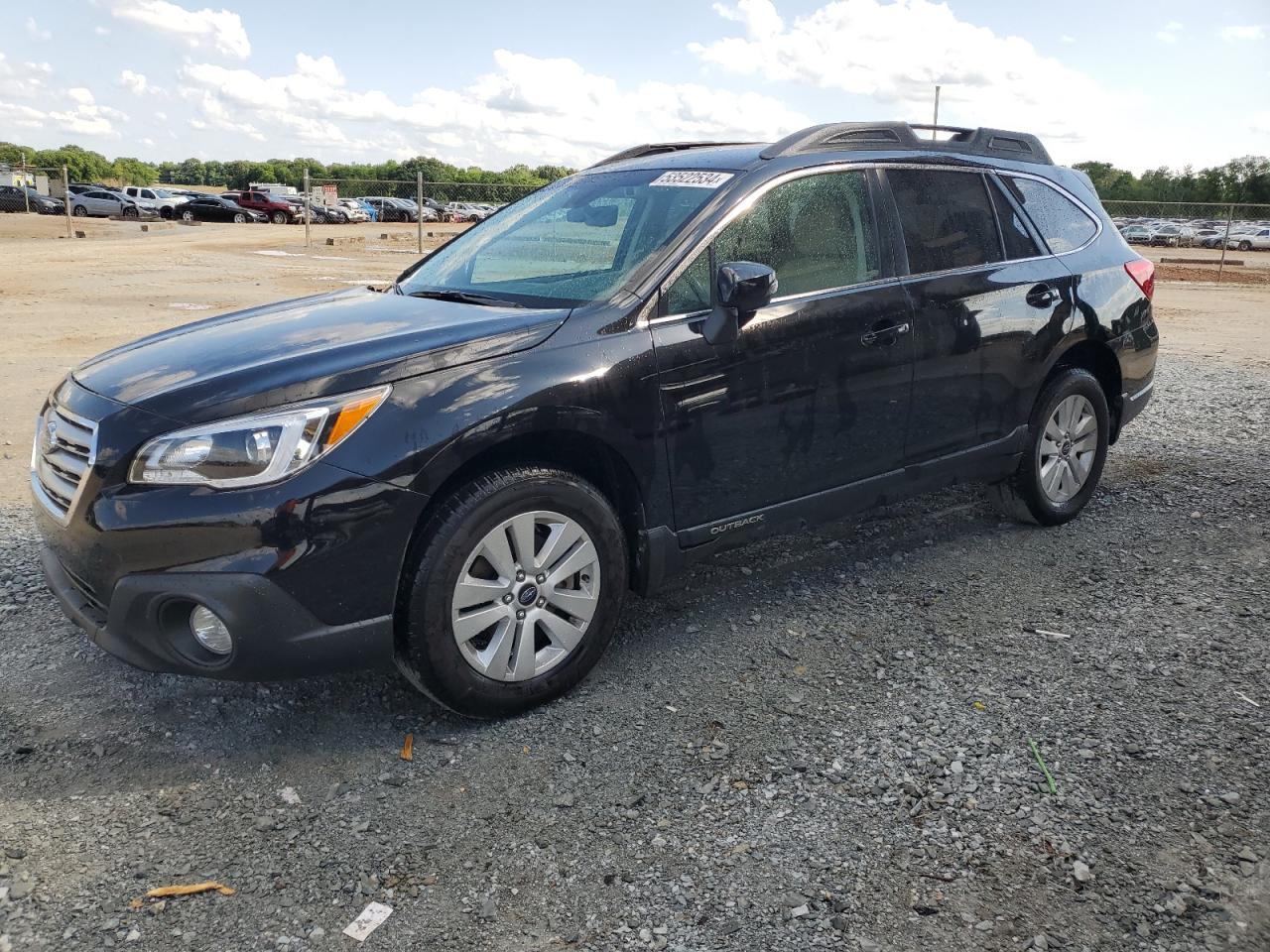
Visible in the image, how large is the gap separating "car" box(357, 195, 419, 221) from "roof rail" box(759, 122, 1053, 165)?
50016mm

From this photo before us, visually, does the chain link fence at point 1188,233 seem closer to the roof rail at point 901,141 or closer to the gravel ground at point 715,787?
the roof rail at point 901,141

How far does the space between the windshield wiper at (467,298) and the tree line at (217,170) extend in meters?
64.5

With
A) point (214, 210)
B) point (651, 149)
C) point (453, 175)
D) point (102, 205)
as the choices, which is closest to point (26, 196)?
point (102, 205)

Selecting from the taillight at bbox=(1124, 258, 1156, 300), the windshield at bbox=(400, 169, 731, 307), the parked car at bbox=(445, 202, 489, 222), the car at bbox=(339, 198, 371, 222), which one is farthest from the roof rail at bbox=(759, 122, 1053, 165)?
the car at bbox=(339, 198, 371, 222)

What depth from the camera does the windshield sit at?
3865 mm

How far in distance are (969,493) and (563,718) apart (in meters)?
3.37

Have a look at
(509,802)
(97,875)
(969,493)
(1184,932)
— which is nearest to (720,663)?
(509,802)

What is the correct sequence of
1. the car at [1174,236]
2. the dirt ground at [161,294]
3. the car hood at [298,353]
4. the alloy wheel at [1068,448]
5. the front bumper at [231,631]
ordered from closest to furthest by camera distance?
the front bumper at [231,631] → the car hood at [298,353] → the alloy wheel at [1068,448] → the dirt ground at [161,294] → the car at [1174,236]

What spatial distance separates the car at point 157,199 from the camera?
48469mm

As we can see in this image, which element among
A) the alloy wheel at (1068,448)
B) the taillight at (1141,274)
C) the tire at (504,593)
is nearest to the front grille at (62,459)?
the tire at (504,593)

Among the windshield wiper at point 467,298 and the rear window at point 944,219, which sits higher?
the rear window at point 944,219

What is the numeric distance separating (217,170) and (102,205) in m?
74.5

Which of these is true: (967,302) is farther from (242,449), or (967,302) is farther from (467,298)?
(242,449)

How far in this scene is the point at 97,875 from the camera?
268 cm
